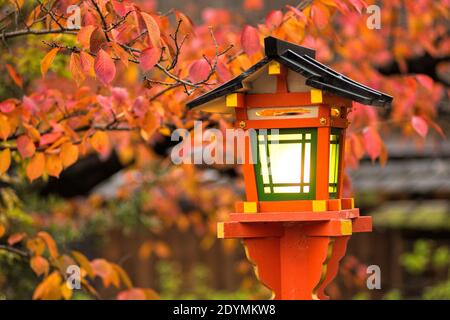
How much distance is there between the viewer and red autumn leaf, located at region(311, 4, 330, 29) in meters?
4.86

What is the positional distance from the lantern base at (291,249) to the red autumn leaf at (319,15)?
1120 mm

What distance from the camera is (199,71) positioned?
4.39 meters

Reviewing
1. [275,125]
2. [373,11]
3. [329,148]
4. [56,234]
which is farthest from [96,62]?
[56,234]

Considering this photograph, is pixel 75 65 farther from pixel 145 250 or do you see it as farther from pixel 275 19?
pixel 145 250

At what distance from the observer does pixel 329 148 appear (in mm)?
4277

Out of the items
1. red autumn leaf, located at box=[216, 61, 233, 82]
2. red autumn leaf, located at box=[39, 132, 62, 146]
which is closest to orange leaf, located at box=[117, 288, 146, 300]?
red autumn leaf, located at box=[39, 132, 62, 146]

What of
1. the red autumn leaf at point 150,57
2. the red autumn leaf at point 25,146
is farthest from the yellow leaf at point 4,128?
the red autumn leaf at point 150,57

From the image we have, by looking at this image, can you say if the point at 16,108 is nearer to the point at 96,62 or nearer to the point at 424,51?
the point at 96,62

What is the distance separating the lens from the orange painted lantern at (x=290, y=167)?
4.16 metres

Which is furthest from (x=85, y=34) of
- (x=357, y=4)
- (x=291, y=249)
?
(x=357, y=4)

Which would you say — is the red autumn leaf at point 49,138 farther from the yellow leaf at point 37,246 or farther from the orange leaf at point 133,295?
the orange leaf at point 133,295

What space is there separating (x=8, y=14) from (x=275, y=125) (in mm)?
1673

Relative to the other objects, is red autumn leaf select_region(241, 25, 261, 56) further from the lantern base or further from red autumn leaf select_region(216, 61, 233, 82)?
the lantern base

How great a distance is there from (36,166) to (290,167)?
1517 millimetres
